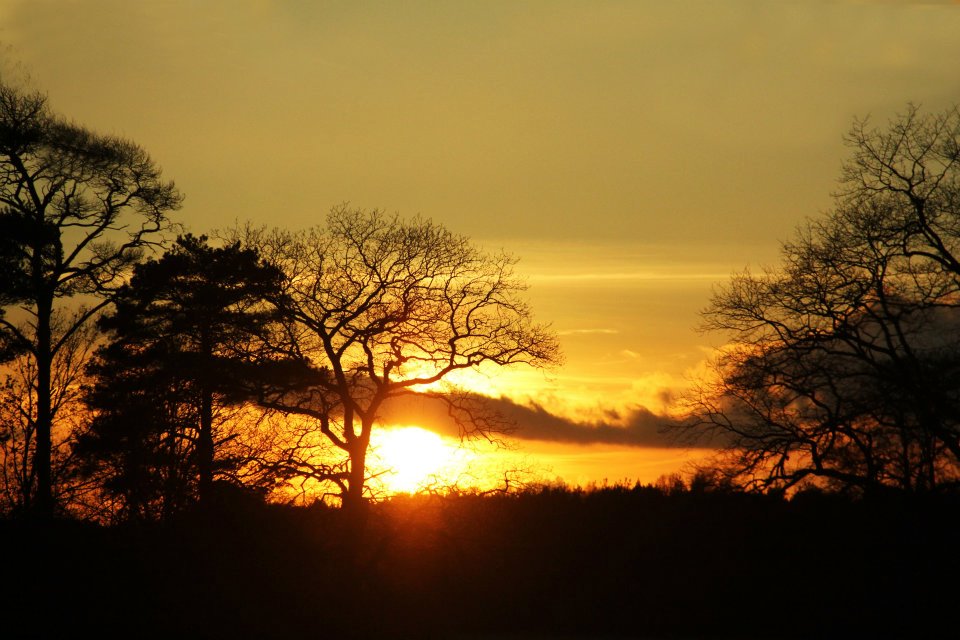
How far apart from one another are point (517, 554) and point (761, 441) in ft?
27.9

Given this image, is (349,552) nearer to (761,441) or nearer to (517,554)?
(517,554)

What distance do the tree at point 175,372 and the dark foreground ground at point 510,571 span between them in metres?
1.40

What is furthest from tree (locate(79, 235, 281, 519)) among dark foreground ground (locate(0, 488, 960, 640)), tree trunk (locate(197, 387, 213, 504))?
dark foreground ground (locate(0, 488, 960, 640))

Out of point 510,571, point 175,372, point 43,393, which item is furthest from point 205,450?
point 510,571

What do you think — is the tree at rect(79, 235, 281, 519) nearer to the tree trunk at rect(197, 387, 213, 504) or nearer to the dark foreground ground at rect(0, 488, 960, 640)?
the tree trunk at rect(197, 387, 213, 504)

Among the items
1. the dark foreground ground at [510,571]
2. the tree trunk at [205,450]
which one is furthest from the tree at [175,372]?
the dark foreground ground at [510,571]

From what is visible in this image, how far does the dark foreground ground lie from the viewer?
1881 centimetres

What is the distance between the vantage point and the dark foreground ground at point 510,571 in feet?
61.7

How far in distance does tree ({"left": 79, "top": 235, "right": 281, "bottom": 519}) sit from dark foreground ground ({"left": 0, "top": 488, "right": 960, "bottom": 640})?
1401 mm

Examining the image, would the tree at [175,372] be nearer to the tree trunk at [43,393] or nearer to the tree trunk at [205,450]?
the tree trunk at [205,450]

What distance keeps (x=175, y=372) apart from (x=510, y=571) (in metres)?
10.9

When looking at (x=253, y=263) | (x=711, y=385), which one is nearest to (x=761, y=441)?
(x=711, y=385)

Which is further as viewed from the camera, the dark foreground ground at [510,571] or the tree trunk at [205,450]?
the tree trunk at [205,450]

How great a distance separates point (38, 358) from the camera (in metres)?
26.8
